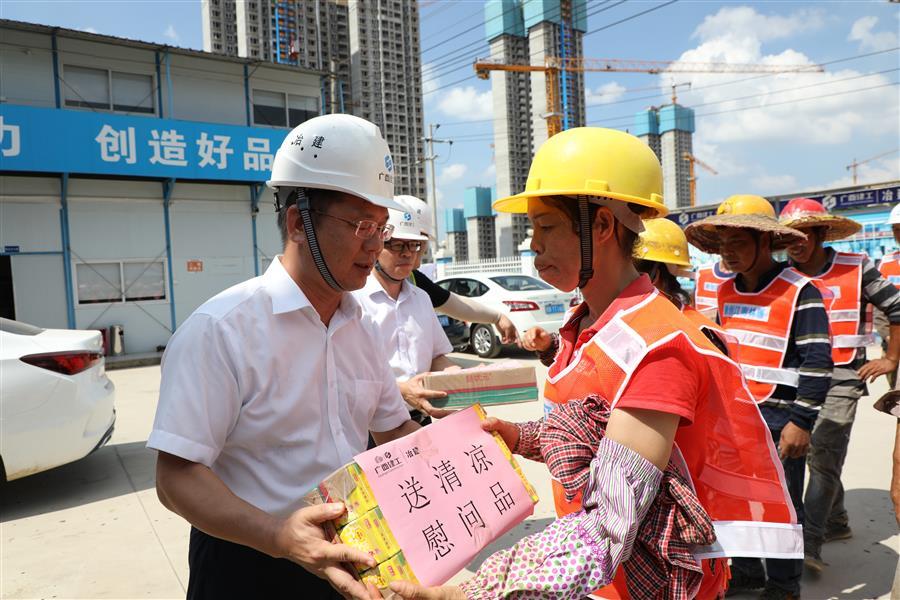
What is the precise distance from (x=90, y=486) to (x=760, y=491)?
213 inches

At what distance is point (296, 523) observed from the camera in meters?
1.21

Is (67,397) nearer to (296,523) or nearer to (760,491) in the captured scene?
(296,523)

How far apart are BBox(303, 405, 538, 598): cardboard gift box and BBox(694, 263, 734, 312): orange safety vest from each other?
3.06m

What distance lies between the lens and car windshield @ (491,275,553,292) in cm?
1155

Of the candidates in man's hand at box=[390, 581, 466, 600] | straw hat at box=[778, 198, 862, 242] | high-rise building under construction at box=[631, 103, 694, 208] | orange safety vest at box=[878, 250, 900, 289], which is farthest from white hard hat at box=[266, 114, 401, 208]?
high-rise building under construction at box=[631, 103, 694, 208]

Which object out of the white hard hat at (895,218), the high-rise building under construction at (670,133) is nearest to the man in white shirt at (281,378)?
the white hard hat at (895,218)

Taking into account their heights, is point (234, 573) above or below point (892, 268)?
below

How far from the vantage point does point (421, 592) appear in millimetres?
1152

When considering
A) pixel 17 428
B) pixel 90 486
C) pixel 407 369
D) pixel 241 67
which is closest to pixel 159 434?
pixel 407 369

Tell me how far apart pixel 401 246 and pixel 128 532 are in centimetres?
290

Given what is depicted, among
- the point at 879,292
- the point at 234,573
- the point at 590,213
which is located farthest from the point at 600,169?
the point at 879,292

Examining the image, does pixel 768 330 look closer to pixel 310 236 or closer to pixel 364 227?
pixel 364 227

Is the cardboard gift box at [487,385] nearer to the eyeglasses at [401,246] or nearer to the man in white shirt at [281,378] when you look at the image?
the man in white shirt at [281,378]

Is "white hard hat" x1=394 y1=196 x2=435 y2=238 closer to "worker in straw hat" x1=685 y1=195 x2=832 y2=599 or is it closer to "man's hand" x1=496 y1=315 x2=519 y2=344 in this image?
"man's hand" x1=496 y1=315 x2=519 y2=344
